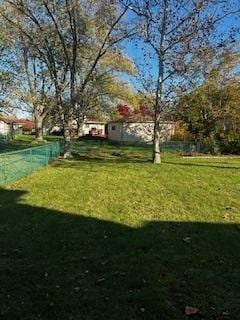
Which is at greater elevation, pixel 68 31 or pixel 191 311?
pixel 68 31

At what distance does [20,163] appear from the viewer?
49.2 feet

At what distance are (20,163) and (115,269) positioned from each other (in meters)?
9.63

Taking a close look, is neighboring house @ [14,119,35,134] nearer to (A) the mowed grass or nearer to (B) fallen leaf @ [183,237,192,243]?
(A) the mowed grass

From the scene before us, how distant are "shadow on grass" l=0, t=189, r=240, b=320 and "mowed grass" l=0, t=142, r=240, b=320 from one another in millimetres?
12

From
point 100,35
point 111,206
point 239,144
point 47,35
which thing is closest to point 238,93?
point 239,144

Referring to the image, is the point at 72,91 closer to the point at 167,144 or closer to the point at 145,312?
the point at 167,144

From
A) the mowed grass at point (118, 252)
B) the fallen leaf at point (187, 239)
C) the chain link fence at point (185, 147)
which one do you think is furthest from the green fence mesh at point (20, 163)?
the chain link fence at point (185, 147)

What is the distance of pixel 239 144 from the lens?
3150 centimetres

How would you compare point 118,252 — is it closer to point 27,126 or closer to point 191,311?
point 191,311

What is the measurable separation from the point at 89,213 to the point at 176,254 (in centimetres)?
300

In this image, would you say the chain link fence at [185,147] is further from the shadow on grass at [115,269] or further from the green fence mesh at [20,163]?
the shadow on grass at [115,269]

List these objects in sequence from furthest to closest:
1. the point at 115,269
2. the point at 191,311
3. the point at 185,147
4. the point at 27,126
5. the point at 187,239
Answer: the point at 27,126
the point at 185,147
the point at 187,239
the point at 115,269
the point at 191,311

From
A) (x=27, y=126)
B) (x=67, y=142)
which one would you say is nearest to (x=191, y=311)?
(x=67, y=142)

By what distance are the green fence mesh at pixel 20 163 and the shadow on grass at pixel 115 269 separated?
4589 millimetres
